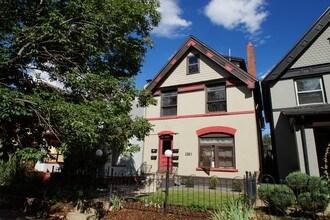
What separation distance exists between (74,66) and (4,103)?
387cm

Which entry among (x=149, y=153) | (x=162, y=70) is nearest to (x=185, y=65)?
(x=162, y=70)

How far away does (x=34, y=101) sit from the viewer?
7.30 metres

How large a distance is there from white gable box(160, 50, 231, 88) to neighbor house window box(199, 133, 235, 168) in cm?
404

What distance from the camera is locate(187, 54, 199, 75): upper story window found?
656 inches

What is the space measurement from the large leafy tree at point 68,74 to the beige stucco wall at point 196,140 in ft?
18.8

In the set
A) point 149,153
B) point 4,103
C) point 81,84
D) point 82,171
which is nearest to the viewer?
point 4,103

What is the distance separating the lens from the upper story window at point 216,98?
15.2 m

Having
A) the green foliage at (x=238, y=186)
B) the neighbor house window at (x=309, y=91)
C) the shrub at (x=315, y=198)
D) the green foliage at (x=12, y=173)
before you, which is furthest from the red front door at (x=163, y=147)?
the shrub at (x=315, y=198)

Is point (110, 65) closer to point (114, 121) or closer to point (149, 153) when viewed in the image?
point (114, 121)

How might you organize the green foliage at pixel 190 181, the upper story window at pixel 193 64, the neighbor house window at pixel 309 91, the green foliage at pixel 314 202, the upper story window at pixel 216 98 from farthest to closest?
the upper story window at pixel 193 64 → the upper story window at pixel 216 98 → the green foliage at pixel 190 181 → the neighbor house window at pixel 309 91 → the green foliage at pixel 314 202

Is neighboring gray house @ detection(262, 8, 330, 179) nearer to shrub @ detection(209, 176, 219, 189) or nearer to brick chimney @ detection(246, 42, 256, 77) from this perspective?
Result: shrub @ detection(209, 176, 219, 189)

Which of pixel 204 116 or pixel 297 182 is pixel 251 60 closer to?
pixel 204 116

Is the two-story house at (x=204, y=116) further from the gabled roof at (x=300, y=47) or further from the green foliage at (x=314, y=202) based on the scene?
the green foliage at (x=314, y=202)

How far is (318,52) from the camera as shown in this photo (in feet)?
43.3
